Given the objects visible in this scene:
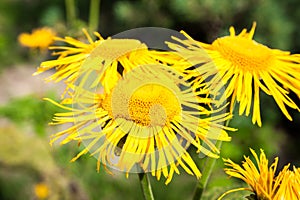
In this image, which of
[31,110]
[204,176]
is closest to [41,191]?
[31,110]

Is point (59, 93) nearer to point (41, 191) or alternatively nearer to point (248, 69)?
point (41, 191)

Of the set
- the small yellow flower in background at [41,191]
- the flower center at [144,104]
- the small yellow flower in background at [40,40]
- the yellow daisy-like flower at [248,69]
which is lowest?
the flower center at [144,104]

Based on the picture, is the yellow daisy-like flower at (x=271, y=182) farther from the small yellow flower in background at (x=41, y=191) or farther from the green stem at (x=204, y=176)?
the small yellow flower in background at (x=41, y=191)

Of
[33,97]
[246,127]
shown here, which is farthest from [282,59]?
[246,127]

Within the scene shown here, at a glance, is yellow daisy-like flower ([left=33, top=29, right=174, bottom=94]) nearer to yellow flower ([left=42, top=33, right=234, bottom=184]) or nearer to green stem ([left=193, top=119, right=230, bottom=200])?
yellow flower ([left=42, top=33, right=234, bottom=184])

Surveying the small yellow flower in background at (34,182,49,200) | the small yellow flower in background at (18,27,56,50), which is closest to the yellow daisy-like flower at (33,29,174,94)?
the small yellow flower in background at (34,182,49,200)

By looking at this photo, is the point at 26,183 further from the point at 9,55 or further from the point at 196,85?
the point at 9,55

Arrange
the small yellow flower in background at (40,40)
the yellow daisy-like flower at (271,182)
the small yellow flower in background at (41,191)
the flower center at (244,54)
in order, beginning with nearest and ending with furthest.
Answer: the yellow daisy-like flower at (271,182), the flower center at (244,54), the small yellow flower in background at (41,191), the small yellow flower in background at (40,40)

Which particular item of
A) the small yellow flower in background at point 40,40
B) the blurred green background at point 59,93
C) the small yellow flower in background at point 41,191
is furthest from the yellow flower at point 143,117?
the small yellow flower in background at point 40,40
